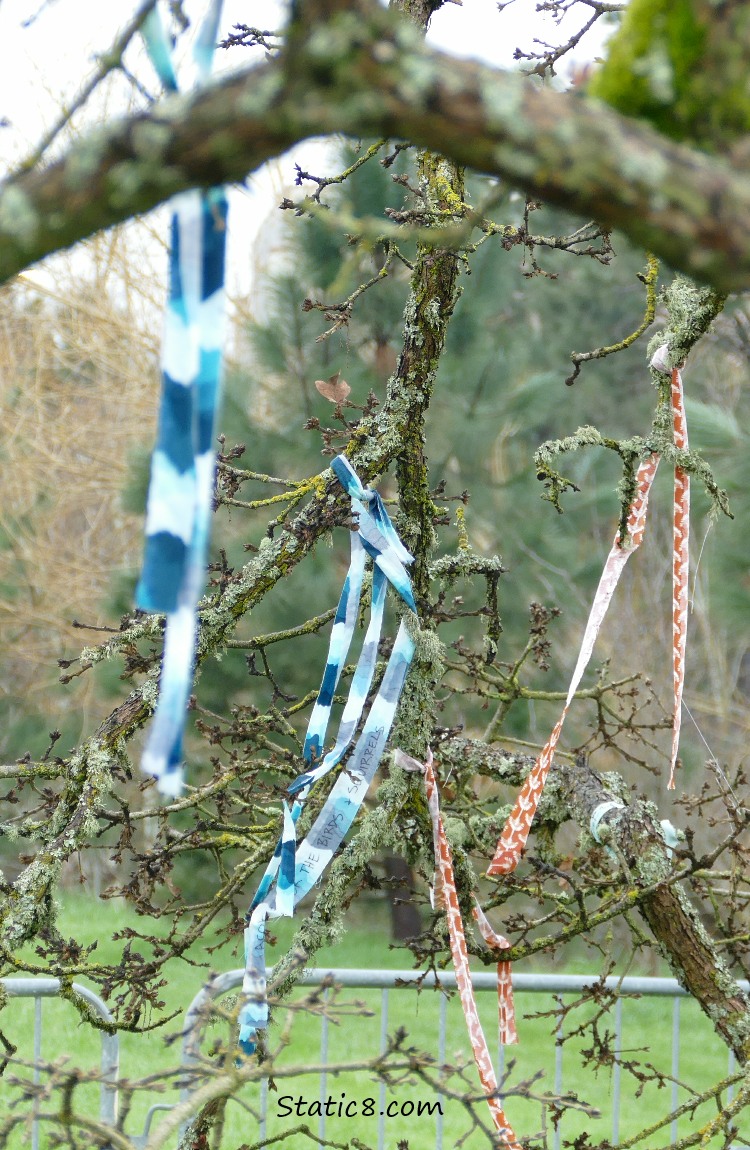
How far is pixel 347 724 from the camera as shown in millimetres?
1343

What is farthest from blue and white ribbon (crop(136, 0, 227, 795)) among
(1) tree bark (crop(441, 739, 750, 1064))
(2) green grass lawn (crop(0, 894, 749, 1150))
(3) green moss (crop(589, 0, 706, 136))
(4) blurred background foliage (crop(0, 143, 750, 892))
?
(2) green grass lawn (crop(0, 894, 749, 1150))

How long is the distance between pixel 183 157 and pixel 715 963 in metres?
1.36

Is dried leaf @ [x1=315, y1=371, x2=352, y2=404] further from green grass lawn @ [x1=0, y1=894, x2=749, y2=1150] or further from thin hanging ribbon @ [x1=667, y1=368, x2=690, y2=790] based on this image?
green grass lawn @ [x1=0, y1=894, x2=749, y2=1150]

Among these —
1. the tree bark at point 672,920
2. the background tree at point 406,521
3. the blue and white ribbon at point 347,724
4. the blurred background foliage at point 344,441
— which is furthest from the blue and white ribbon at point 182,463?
the blurred background foliage at point 344,441

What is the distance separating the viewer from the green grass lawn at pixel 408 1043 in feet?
13.9

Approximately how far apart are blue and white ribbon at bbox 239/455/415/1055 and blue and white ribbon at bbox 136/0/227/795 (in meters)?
0.56

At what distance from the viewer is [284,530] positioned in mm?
1292

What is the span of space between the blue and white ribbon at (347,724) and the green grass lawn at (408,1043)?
2800 mm

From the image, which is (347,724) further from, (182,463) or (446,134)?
(446,134)

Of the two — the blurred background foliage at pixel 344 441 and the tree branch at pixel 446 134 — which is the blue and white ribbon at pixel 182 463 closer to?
the tree branch at pixel 446 134

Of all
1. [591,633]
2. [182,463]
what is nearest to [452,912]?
[591,633]

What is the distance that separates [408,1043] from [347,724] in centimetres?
472

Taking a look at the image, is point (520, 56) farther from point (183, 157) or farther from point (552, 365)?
point (552, 365)

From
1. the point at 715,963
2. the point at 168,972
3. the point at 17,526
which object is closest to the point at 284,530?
the point at 715,963
